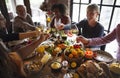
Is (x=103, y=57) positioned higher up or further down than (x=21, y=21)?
further down

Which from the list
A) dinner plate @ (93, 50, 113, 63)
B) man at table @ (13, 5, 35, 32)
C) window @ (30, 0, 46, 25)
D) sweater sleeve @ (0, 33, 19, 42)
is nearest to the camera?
dinner plate @ (93, 50, 113, 63)

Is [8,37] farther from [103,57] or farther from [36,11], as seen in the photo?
[36,11]

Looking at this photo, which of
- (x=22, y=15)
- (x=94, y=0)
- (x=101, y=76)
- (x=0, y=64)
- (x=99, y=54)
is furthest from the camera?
(x=94, y=0)

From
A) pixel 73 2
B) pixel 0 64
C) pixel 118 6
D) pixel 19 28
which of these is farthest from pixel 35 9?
pixel 0 64

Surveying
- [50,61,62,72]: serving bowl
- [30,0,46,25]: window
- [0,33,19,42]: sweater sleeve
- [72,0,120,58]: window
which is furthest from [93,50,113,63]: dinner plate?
[30,0,46,25]: window

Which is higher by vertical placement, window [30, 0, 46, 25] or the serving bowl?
window [30, 0, 46, 25]

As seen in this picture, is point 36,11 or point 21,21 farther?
point 36,11

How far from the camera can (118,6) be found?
230cm

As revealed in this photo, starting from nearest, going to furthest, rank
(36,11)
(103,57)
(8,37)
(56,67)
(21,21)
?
1. (56,67)
2. (103,57)
3. (8,37)
4. (21,21)
5. (36,11)

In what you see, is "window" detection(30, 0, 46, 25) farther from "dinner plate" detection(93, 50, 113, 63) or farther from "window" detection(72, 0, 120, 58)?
"dinner plate" detection(93, 50, 113, 63)

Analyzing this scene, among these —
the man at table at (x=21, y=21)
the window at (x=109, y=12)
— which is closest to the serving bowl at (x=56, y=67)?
the man at table at (x=21, y=21)

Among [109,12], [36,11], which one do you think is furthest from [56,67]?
[36,11]

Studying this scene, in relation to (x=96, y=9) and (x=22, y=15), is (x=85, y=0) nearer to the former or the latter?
(x=96, y=9)

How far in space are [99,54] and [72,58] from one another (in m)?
0.39
